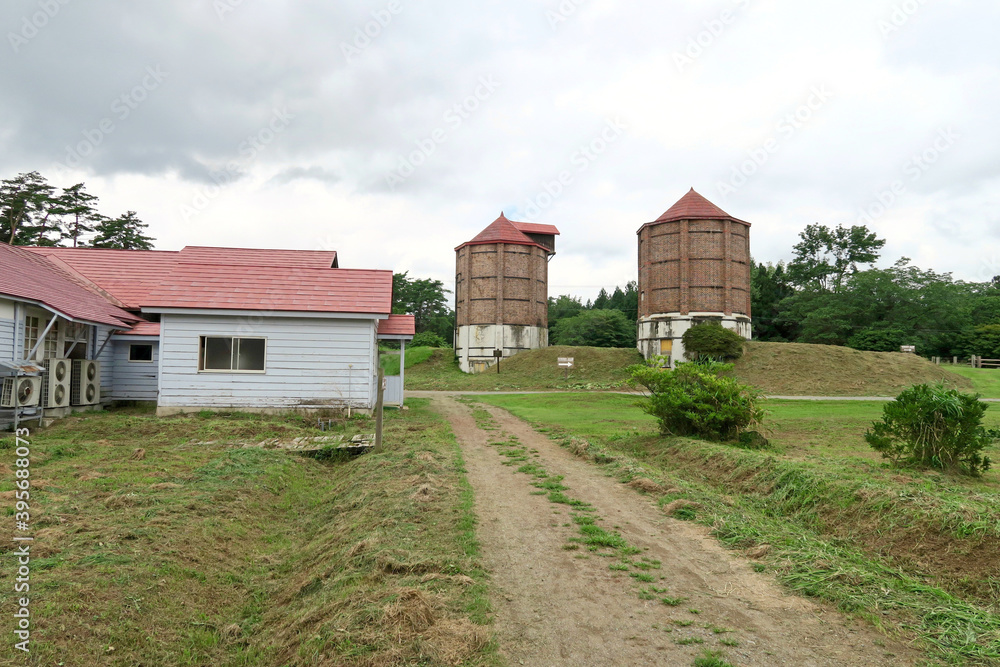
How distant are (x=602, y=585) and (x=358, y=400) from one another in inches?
547

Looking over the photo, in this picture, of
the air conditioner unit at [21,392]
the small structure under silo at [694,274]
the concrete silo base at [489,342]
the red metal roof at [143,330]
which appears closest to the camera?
the air conditioner unit at [21,392]

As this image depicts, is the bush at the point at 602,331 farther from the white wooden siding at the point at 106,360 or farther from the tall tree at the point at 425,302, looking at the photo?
the white wooden siding at the point at 106,360

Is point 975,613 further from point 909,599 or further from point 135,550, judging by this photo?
point 135,550

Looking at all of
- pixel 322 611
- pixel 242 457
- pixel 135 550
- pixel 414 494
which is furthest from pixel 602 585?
pixel 242 457

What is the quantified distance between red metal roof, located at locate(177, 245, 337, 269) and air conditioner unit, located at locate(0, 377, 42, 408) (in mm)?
11277

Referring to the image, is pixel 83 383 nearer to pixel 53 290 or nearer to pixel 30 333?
pixel 30 333

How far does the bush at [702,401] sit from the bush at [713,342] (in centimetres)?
2643

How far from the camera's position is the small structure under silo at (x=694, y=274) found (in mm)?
42625

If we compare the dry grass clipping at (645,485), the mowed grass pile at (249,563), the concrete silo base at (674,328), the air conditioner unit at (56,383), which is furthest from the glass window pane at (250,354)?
the concrete silo base at (674,328)

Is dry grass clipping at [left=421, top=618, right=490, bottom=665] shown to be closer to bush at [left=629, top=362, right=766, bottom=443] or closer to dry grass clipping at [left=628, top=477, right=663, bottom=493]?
dry grass clipping at [left=628, top=477, right=663, bottom=493]

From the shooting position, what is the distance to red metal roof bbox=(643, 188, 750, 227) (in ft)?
141

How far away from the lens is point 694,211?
43562mm

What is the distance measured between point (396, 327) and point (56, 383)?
32.0 feet

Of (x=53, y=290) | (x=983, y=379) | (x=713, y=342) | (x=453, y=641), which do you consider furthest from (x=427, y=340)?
(x=453, y=641)
